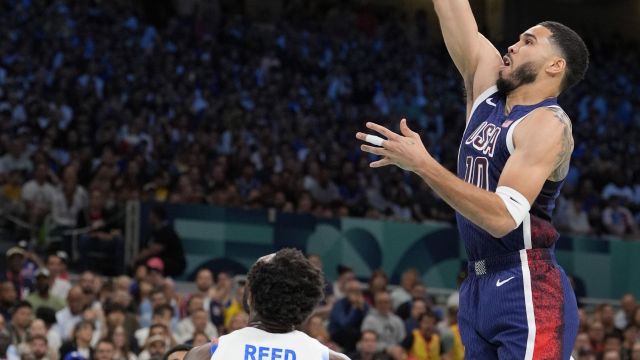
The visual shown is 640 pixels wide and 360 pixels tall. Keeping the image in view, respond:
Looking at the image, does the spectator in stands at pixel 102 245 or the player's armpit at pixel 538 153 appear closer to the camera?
the player's armpit at pixel 538 153

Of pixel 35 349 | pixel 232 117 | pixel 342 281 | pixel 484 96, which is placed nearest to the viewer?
pixel 484 96

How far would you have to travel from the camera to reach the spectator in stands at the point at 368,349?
39.4 feet

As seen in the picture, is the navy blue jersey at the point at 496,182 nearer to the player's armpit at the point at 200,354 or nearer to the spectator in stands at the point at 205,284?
the player's armpit at the point at 200,354

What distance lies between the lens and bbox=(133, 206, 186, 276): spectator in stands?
1435cm

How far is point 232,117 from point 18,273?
676 cm

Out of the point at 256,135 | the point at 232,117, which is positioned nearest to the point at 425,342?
the point at 256,135

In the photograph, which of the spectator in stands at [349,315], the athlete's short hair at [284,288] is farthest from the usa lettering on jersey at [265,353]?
the spectator in stands at [349,315]

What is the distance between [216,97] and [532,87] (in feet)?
50.7

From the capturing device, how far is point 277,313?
4.27 m

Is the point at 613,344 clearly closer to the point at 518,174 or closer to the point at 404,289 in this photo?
the point at 404,289

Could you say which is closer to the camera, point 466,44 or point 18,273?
point 466,44

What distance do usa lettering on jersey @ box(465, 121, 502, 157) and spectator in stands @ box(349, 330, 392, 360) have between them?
7.03 meters

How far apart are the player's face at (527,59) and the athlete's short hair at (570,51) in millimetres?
34

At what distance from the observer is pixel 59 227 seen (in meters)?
14.5
